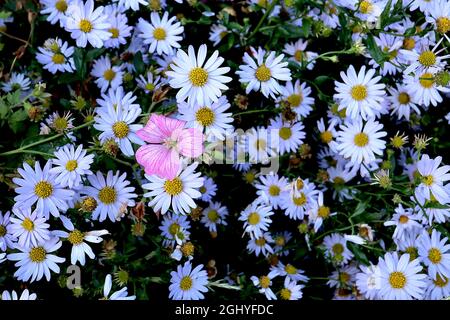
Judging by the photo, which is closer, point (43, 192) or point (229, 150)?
point (43, 192)

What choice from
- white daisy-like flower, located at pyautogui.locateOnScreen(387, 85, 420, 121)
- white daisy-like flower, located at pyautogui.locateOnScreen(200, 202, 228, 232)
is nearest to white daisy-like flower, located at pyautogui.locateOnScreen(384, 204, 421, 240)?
white daisy-like flower, located at pyautogui.locateOnScreen(387, 85, 420, 121)

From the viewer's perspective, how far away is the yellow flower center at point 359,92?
2.61m

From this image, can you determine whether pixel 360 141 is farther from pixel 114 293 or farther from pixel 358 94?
pixel 114 293

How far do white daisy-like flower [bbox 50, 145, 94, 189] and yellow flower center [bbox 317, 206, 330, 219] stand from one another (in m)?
1.10

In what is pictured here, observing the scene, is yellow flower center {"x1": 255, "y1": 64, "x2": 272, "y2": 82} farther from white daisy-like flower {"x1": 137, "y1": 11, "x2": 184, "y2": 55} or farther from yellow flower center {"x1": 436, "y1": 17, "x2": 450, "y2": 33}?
yellow flower center {"x1": 436, "y1": 17, "x2": 450, "y2": 33}

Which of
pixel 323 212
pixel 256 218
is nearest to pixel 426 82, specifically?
pixel 323 212

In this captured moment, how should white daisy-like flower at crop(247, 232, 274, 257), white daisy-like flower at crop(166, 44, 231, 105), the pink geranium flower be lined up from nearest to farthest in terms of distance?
the pink geranium flower → white daisy-like flower at crop(166, 44, 231, 105) → white daisy-like flower at crop(247, 232, 274, 257)

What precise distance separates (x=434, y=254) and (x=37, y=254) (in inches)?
67.1

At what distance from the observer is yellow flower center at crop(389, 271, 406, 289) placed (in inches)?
99.7

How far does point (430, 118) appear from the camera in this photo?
2.96 meters

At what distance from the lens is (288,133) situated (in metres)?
2.79
